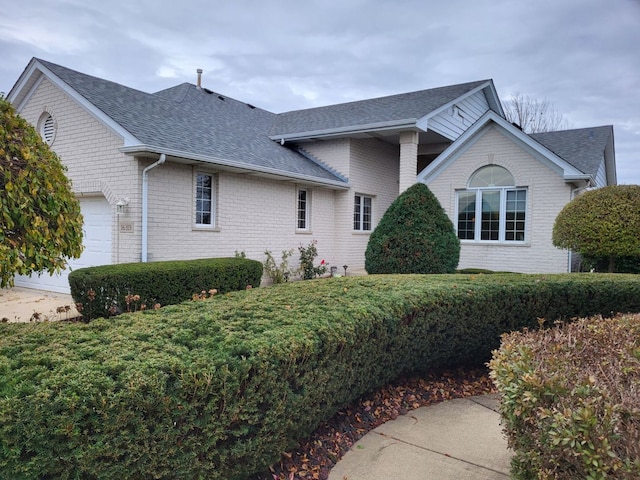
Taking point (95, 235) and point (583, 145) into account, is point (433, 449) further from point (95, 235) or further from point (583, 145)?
point (583, 145)

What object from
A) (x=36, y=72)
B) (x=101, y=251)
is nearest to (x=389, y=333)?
(x=101, y=251)

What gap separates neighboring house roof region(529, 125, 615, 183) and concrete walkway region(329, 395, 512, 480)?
1074 cm

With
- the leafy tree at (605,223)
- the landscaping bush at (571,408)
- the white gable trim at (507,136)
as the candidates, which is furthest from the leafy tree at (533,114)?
the landscaping bush at (571,408)

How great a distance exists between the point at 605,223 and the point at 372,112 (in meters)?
7.89

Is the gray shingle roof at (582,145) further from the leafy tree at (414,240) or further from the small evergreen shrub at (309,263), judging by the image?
the small evergreen shrub at (309,263)

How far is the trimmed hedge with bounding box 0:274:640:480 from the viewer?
2.11 m

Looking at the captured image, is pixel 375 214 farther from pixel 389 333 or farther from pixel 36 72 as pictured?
pixel 389 333

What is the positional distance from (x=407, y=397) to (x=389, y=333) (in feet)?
3.37

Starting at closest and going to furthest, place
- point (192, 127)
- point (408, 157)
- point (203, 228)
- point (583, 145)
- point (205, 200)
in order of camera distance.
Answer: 1. point (203, 228)
2. point (205, 200)
3. point (192, 127)
4. point (408, 157)
5. point (583, 145)

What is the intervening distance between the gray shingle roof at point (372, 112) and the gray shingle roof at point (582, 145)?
10.6ft

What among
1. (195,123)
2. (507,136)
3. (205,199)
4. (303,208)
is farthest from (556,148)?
(195,123)

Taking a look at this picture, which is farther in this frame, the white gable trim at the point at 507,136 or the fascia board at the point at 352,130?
the fascia board at the point at 352,130

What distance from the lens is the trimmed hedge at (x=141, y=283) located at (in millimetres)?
7465

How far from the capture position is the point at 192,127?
11930 millimetres
